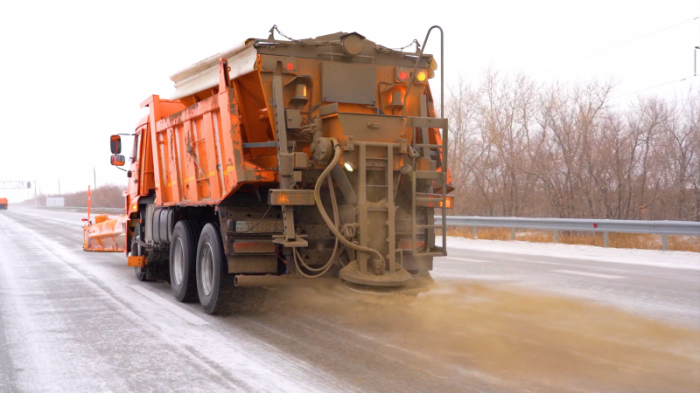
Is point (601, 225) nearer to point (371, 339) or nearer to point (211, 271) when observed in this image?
point (211, 271)

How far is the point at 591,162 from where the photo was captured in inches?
870

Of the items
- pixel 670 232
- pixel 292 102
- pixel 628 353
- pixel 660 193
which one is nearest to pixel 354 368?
pixel 628 353

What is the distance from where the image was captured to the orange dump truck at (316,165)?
6.43m

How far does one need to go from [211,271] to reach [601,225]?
37.1ft

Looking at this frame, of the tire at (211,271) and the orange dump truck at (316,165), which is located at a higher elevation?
the orange dump truck at (316,165)

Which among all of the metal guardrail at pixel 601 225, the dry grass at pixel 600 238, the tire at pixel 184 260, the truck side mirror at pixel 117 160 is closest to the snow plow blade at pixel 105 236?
the truck side mirror at pixel 117 160

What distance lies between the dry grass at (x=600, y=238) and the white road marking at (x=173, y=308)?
11.8 m

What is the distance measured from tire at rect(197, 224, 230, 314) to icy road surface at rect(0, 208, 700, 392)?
0.68 feet

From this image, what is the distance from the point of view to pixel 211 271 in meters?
7.34

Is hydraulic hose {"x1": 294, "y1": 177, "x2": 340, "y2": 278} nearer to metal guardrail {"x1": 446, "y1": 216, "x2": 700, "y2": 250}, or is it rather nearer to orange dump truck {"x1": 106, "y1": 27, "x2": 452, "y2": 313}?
orange dump truck {"x1": 106, "y1": 27, "x2": 452, "y2": 313}

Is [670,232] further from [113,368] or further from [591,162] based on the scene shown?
[113,368]

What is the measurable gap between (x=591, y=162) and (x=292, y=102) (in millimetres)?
17813

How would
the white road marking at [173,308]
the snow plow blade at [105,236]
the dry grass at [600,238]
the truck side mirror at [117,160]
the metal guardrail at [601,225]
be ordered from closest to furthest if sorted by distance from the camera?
the white road marking at [173,308] → the truck side mirror at [117,160] → the metal guardrail at [601,225] → the snow plow blade at [105,236] → the dry grass at [600,238]

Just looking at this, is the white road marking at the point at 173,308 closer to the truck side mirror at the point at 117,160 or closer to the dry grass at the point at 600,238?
the truck side mirror at the point at 117,160
